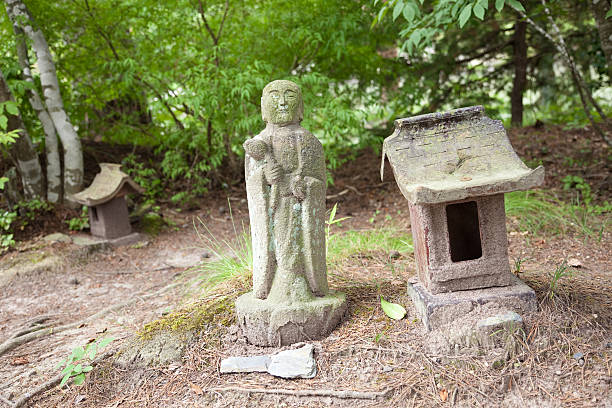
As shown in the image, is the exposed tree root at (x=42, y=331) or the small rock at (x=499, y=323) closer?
the small rock at (x=499, y=323)

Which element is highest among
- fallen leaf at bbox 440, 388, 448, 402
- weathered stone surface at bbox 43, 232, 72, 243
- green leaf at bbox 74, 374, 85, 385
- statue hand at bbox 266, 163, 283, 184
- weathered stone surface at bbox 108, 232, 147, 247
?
statue hand at bbox 266, 163, 283, 184

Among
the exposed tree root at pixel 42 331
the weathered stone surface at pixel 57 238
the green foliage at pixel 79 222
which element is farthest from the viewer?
the green foliage at pixel 79 222

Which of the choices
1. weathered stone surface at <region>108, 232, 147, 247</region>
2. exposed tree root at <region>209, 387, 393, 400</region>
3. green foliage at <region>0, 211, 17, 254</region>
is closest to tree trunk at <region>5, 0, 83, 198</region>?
green foliage at <region>0, 211, 17, 254</region>

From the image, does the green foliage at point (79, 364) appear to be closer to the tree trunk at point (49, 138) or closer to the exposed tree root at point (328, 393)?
the exposed tree root at point (328, 393)

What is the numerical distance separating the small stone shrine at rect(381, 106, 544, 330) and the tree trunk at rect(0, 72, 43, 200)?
216 inches

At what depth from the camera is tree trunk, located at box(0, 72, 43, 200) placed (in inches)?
243

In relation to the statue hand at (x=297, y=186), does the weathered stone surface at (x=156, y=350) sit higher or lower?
lower

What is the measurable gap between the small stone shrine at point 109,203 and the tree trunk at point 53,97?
0.45m

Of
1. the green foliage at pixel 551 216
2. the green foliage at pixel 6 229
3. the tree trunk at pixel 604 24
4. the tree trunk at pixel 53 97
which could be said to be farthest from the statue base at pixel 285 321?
the tree trunk at pixel 53 97

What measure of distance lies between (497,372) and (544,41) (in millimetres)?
7216

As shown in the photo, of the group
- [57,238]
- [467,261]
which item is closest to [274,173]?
[467,261]

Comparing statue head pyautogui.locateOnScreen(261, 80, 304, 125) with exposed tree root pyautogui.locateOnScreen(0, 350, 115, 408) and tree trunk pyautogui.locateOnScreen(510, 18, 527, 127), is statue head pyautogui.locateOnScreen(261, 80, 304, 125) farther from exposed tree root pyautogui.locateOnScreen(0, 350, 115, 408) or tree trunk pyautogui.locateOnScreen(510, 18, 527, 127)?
tree trunk pyautogui.locateOnScreen(510, 18, 527, 127)

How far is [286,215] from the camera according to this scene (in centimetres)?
302

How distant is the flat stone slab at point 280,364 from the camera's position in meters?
2.72
